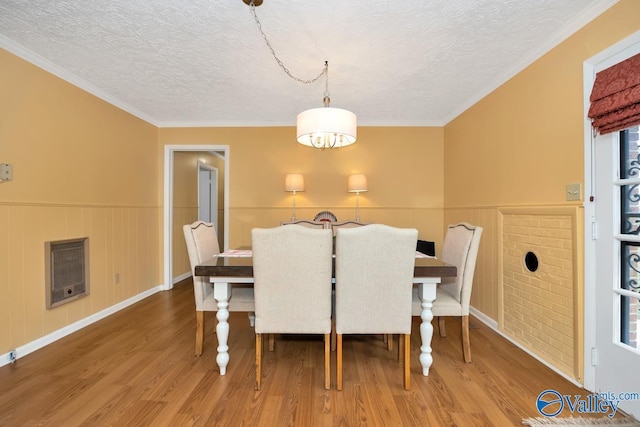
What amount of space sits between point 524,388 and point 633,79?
1784 mm

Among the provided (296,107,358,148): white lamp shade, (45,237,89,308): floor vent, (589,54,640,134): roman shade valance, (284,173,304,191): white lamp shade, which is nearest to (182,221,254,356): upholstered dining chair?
(296,107,358,148): white lamp shade

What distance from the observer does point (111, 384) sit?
5.92 ft

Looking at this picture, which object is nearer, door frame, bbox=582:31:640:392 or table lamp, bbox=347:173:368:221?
door frame, bbox=582:31:640:392

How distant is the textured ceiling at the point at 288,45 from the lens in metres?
1.75

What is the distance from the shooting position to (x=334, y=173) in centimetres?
406

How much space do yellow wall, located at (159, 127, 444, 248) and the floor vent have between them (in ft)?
5.43

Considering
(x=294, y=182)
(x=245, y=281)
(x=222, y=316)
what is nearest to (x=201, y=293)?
(x=222, y=316)

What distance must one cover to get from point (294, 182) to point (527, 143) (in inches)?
96.7

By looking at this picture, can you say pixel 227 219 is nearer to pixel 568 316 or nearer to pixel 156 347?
pixel 156 347

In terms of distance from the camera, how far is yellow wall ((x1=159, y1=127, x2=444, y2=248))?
→ 13.3 ft

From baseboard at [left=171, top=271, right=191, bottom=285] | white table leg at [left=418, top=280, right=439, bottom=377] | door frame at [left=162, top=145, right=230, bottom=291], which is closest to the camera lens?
white table leg at [left=418, top=280, right=439, bottom=377]

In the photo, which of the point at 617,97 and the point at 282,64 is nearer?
the point at 617,97
